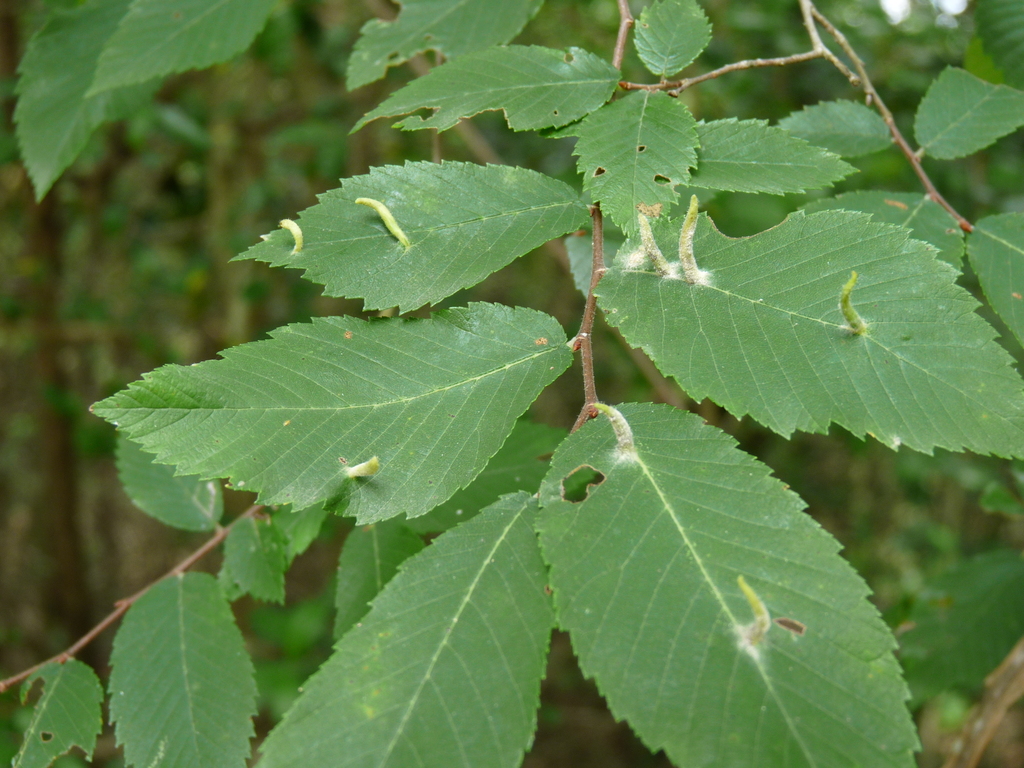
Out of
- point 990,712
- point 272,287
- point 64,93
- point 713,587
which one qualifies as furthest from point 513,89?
point 272,287

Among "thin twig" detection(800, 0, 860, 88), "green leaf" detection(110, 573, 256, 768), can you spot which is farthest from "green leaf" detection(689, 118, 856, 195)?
"green leaf" detection(110, 573, 256, 768)

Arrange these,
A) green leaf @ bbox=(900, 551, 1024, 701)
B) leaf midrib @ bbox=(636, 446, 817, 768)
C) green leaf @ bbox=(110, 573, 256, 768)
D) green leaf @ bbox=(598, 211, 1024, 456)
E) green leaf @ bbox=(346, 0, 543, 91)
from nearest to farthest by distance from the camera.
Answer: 1. leaf midrib @ bbox=(636, 446, 817, 768)
2. green leaf @ bbox=(598, 211, 1024, 456)
3. green leaf @ bbox=(110, 573, 256, 768)
4. green leaf @ bbox=(346, 0, 543, 91)
5. green leaf @ bbox=(900, 551, 1024, 701)

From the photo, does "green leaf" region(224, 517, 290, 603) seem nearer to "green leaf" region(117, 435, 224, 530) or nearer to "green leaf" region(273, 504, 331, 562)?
"green leaf" region(273, 504, 331, 562)

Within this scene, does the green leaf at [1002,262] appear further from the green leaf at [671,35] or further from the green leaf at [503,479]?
the green leaf at [503,479]

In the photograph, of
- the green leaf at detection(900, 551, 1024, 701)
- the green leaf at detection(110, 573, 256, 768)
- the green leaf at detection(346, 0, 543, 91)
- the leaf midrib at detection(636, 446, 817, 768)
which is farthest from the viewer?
the green leaf at detection(900, 551, 1024, 701)

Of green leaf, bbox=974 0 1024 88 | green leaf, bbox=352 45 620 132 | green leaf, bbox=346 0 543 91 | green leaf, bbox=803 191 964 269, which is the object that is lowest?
green leaf, bbox=803 191 964 269
